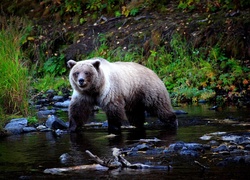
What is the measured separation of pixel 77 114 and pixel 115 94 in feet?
2.23

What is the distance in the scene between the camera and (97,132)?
1001cm

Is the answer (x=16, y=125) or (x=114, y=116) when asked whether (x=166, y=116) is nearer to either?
(x=114, y=116)

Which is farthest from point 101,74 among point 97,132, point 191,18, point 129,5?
point 129,5

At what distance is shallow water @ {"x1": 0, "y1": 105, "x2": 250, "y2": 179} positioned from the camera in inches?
248

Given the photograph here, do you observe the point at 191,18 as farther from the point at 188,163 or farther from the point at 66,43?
the point at 188,163

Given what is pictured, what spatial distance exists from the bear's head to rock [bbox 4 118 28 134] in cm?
105

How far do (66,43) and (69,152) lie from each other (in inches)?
455

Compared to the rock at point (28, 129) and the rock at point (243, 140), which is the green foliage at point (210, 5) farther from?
the rock at point (243, 140)

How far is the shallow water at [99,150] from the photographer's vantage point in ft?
20.7

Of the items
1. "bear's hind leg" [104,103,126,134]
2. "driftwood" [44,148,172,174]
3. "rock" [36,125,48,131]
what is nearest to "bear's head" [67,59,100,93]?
"bear's hind leg" [104,103,126,134]

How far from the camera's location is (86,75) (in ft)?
32.2

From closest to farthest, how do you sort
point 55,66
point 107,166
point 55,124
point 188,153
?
point 107,166, point 188,153, point 55,124, point 55,66

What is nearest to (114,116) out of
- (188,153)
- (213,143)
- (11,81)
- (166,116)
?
(166,116)

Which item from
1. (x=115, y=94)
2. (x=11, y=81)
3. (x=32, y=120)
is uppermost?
(x=11, y=81)
